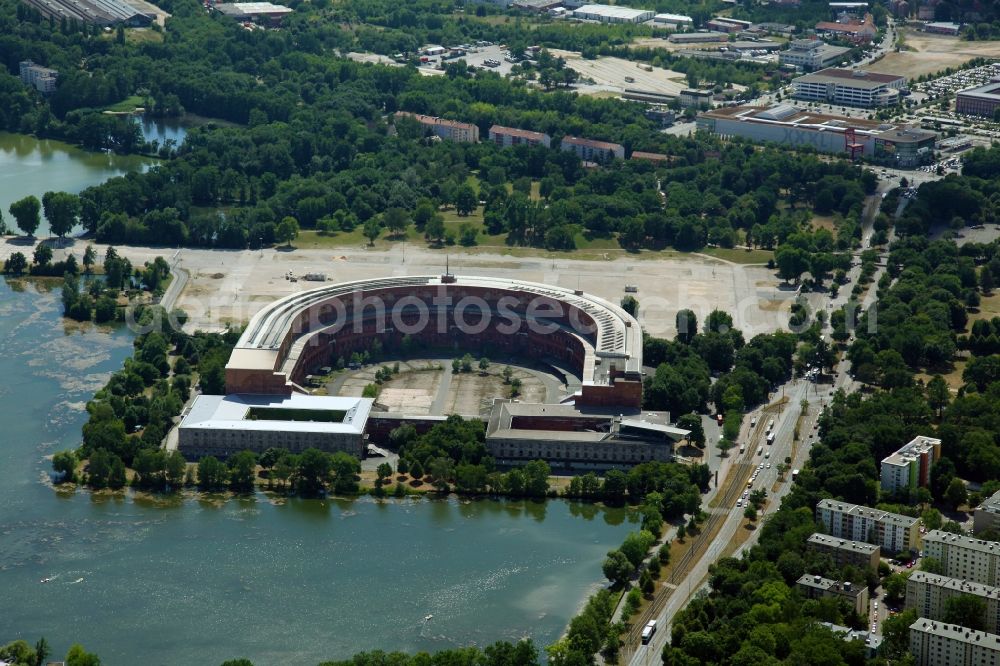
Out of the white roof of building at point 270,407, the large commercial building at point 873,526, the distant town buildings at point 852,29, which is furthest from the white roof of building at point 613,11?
the large commercial building at point 873,526

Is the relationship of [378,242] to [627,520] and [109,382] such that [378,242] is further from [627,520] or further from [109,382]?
[627,520]

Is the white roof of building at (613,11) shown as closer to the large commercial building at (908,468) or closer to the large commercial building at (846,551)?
the large commercial building at (908,468)

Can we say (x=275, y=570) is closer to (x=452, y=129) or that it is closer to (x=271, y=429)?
(x=271, y=429)

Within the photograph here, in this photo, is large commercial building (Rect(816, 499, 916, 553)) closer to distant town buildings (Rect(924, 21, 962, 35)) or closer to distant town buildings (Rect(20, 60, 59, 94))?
distant town buildings (Rect(20, 60, 59, 94))

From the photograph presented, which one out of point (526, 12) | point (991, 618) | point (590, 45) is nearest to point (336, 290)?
point (991, 618)

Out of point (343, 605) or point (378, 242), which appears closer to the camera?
point (343, 605)

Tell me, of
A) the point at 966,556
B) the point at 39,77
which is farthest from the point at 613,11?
the point at 966,556
